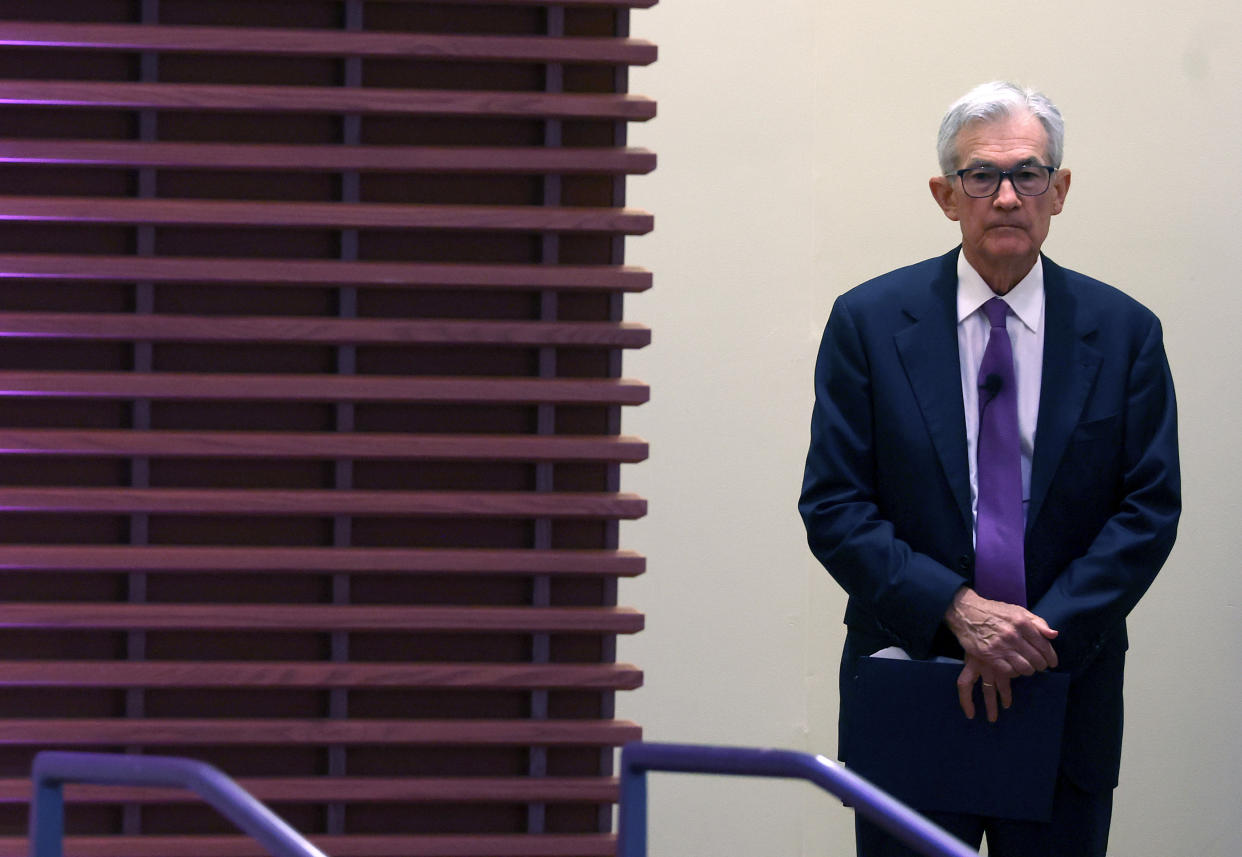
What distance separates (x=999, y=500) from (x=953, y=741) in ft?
1.46

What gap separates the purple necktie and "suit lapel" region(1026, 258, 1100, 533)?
41 millimetres

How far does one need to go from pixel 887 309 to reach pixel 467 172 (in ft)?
3.26

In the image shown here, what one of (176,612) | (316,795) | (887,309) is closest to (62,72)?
(176,612)

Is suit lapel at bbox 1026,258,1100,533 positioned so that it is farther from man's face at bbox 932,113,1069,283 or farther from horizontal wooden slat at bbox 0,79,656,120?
horizontal wooden slat at bbox 0,79,656,120

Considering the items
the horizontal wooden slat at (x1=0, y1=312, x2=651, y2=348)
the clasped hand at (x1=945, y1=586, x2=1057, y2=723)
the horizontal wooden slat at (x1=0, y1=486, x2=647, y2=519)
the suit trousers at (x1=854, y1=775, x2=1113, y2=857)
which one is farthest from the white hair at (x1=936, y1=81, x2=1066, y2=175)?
the suit trousers at (x1=854, y1=775, x2=1113, y2=857)

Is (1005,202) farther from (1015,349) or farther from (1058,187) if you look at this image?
(1015,349)

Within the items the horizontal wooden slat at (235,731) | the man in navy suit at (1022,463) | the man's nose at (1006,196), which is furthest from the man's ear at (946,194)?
the horizontal wooden slat at (235,731)

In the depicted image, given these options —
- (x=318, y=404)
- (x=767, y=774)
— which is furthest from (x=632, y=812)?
(x=318, y=404)

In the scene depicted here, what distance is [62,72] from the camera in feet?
8.33

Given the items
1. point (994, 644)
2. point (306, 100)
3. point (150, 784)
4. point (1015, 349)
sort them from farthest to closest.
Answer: point (1015, 349)
point (994, 644)
point (306, 100)
point (150, 784)

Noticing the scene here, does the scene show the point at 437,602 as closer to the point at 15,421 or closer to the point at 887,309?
the point at 15,421

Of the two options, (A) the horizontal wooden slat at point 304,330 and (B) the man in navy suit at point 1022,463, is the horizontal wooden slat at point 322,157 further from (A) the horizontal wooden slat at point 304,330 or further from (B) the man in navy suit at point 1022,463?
(B) the man in navy suit at point 1022,463

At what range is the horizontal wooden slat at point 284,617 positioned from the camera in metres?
2.52

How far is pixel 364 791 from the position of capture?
2.55 m
